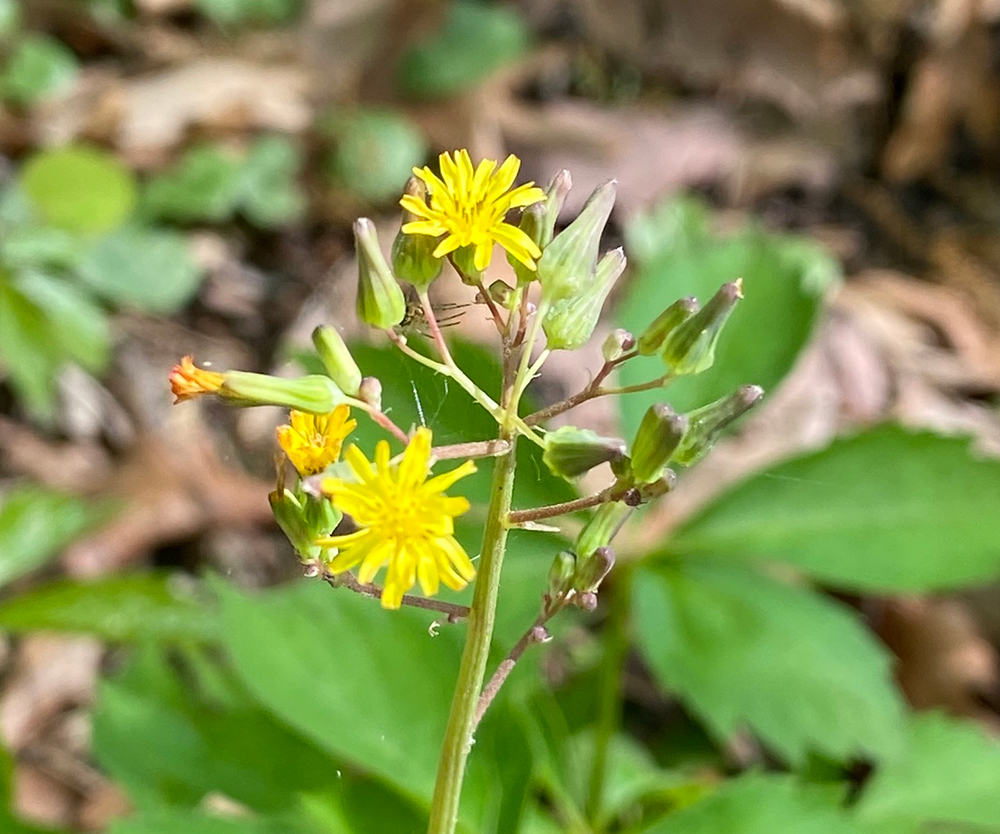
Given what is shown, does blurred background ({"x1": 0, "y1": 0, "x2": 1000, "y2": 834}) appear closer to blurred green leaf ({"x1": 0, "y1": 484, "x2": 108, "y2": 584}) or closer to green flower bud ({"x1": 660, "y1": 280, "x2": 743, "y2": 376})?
blurred green leaf ({"x1": 0, "y1": 484, "x2": 108, "y2": 584})

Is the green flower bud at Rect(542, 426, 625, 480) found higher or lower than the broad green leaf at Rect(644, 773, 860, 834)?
higher

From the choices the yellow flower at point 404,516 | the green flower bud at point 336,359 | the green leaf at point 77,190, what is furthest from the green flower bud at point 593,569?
the green leaf at point 77,190

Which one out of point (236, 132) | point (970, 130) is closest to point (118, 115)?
point (236, 132)

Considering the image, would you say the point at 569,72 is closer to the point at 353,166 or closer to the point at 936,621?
the point at 353,166

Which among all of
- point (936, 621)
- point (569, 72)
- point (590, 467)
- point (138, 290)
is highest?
point (590, 467)

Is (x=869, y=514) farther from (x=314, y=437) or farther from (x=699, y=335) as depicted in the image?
(x=314, y=437)

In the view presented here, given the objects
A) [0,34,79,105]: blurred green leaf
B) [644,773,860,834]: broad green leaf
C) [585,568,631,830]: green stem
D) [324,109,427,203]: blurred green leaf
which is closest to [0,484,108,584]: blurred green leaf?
[585,568,631,830]: green stem

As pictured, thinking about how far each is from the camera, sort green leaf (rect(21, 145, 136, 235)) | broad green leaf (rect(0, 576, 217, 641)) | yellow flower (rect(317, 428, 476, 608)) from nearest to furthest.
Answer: yellow flower (rect(317, 428, 476, 608)) → broad green leaf (rect(0, 576, 217, 641)) → green leaf (rect(21, 145, 136, 235))
